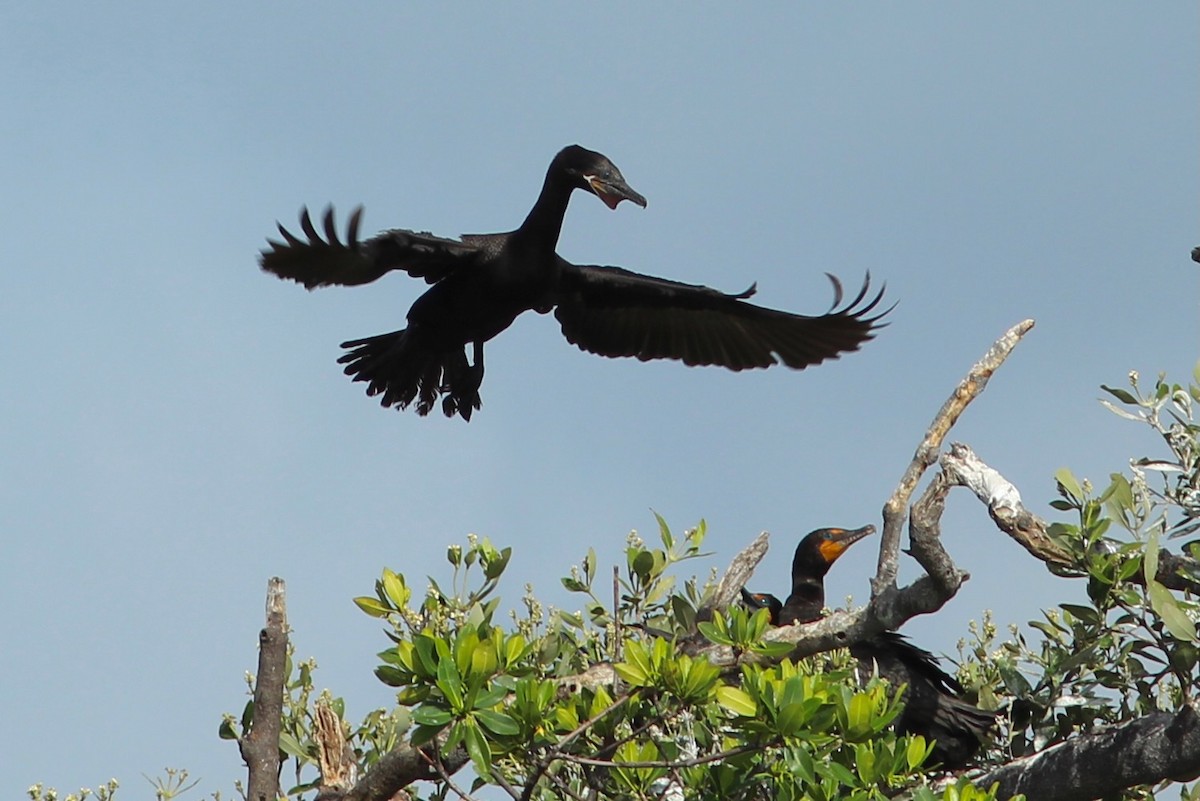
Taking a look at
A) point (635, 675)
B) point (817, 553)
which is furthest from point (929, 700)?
point (817, 553)

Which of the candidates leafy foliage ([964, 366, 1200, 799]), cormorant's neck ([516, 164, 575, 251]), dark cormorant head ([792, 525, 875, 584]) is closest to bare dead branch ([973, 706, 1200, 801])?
leafy foliage ([964, 366, 1200, 799])

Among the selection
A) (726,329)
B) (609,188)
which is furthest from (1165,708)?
(726,329)

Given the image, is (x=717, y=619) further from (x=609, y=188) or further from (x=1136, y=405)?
(x=609, y=188)

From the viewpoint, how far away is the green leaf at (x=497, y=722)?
354 cm

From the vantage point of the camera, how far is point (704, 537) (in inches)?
207

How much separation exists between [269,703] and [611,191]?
3269mm

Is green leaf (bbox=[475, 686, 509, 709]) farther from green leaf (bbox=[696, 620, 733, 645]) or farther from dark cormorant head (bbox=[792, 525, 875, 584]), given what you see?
dark cormorant head (bbox=[792, 525, 875, 584])

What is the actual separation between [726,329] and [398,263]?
2.34 m

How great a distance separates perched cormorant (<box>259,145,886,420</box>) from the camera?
6566 millimetres

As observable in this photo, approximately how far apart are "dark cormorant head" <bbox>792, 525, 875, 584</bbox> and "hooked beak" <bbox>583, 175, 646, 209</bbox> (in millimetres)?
2031

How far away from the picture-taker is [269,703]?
15.6 feet

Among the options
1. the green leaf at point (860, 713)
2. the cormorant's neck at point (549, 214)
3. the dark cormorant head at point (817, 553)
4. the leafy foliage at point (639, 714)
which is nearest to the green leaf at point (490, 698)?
the leafy foliage at point (639, 714)

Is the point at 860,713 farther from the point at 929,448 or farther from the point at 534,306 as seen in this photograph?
the point at 534,306

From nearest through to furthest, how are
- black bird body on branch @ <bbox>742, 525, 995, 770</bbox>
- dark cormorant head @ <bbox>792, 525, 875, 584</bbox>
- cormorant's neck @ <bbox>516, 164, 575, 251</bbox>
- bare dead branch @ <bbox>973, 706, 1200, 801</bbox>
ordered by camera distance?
bare dead branch @ <bbox>973, 706, 1200, 801</bbox> < black bird body on branch @ <bbox>742, 525, 995, 770</bbox> < cormorant's neck @ <bbox>516, 164, 575, 251</bbox> < dark cormorant head @ <bbox>792, 525, 875, 584</bbox>
